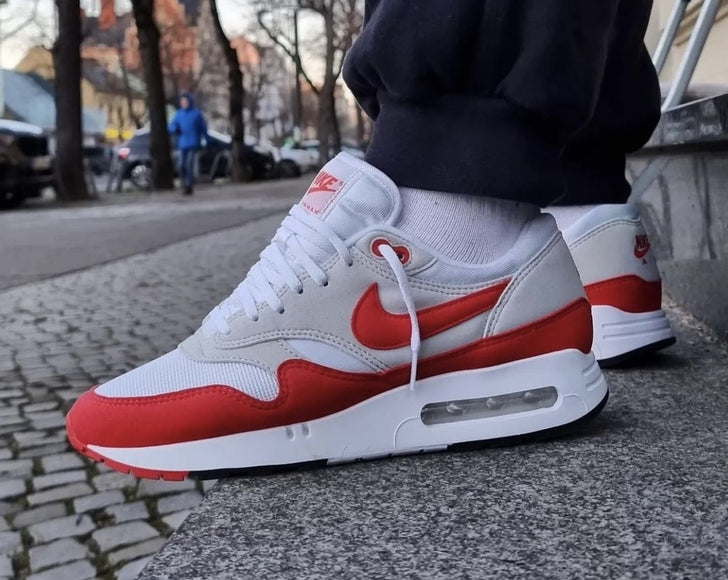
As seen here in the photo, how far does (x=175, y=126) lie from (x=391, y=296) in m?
16.1

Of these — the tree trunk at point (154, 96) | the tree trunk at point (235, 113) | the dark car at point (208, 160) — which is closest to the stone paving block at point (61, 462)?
the tree trunk at point (154, 96)

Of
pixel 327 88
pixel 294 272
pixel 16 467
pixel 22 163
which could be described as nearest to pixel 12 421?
pixel 16 467

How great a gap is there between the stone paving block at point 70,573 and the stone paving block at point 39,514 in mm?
210

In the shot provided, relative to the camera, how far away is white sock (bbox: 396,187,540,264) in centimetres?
117

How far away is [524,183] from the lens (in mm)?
1138

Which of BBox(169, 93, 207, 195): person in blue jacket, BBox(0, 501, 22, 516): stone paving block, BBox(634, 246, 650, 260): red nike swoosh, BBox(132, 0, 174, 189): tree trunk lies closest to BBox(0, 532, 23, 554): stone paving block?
BBox(0, 501, 22, 516): stone paving block

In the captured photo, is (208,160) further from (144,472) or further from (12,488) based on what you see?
(144,472)

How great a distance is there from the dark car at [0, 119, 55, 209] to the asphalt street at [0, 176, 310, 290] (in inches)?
12.9

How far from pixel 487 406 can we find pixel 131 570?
26.5 inches

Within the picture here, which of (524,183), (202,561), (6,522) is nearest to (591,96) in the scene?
(524,183)

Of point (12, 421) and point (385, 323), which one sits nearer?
point (385, 323)

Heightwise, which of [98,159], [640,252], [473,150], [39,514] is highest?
[473,150]

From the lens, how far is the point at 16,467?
1.92 meters

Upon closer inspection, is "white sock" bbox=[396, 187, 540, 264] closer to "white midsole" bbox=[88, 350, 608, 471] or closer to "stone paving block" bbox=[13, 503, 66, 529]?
"white midsole" bbox=[88, 350, 608, 471]
